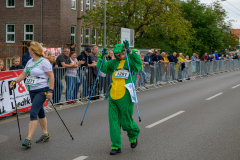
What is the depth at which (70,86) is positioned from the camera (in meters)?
12.2

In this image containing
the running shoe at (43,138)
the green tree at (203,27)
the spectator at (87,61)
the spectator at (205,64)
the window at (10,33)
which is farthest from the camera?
the green tree at (203,27)

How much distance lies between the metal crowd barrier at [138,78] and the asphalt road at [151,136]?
74cm

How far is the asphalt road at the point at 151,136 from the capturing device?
6031 mm

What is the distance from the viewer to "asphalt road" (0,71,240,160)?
19.8ft

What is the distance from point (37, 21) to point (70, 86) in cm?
2299

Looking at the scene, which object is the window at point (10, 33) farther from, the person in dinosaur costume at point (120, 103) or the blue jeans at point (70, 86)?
the person in dinosaur costume at point (120, 103)

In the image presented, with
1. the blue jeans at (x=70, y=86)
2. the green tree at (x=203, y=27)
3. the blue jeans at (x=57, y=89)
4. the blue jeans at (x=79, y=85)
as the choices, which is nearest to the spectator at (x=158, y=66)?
the blue jeans at (x=79, y=85)

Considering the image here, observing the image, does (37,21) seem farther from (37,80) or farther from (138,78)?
(37,80)

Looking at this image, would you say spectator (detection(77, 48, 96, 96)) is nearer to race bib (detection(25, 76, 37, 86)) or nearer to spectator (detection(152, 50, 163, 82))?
race bib (detection(25, 76, 37, 86))

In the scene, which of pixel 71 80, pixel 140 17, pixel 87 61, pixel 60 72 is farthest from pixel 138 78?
pixel 140 17

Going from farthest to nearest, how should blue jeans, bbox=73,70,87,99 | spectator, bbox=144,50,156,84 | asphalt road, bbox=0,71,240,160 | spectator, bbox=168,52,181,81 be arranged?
1. spectator, bbox=168,52,181,81
2. spectator, bbox=144,50,156,84
3. blue jeans, bbox=73,70,87,99
4. asphalt road, bbox=0,71,240,160

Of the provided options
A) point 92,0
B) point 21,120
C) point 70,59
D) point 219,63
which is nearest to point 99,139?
point 21,120

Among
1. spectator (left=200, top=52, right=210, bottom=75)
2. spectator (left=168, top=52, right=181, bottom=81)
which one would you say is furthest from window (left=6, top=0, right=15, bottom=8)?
spectator (left=168, top=52, right=181, bottom=81)

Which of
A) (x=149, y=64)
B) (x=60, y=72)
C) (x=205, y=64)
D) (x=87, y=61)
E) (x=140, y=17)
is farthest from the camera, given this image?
(x=140, y=17)
